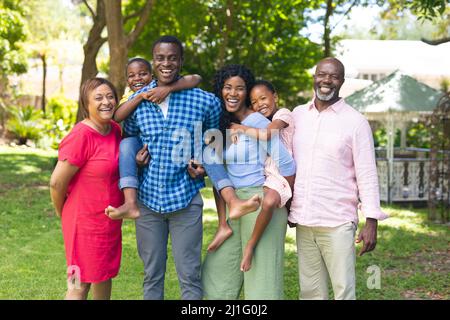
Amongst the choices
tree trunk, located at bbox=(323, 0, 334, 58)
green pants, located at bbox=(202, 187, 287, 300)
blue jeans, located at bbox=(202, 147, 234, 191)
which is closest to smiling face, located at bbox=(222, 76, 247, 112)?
blue jeans, located at bbox=(202, 147, 234, 191)

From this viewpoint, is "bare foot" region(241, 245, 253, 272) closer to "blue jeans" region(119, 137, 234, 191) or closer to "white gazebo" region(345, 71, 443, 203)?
"blue jeans" region(119, 137, 234, 191)

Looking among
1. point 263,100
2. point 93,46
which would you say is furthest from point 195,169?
point 93,46

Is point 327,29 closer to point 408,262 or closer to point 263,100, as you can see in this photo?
point 408,262

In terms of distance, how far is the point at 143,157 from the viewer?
4430 millimetres

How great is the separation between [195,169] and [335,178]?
901 mm

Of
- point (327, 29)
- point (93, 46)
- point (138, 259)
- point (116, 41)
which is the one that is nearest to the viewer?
point (138, 259)

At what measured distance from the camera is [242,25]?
68.5 ft

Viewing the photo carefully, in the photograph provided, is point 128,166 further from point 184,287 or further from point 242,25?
point 242,25

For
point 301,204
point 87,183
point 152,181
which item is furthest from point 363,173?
point 87,183

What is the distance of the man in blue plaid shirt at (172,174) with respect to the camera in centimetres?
442

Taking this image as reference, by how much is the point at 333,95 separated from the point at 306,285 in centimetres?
127

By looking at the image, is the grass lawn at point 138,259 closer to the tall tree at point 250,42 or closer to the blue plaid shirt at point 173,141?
the blue plaid shirt at point 173,141

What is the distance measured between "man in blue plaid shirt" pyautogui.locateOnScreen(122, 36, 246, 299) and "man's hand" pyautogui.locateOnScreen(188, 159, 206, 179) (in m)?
0.02

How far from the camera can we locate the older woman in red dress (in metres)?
4.48
